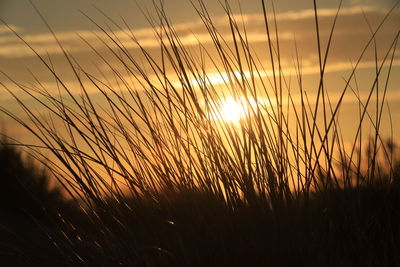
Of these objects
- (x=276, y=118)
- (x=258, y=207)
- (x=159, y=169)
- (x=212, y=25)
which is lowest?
(x=258, y=207)

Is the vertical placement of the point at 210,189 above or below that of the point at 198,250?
above

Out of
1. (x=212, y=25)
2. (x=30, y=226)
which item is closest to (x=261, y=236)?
(x=212, y=25)

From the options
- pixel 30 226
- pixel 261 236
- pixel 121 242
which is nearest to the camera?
pixel 261 236

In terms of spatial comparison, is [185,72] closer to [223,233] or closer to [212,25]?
[212,25]

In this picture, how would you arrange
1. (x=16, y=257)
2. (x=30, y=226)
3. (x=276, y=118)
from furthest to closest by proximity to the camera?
(x=30, y=226) → (x=16, y=257) → (x=276, y=118)

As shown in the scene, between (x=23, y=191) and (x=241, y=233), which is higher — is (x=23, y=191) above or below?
above

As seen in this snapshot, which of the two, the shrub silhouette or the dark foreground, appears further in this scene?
the shrub silhouette

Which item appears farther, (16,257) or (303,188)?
(16,257)

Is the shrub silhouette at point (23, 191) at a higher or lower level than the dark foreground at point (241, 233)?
higher

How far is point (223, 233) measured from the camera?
1747 mm

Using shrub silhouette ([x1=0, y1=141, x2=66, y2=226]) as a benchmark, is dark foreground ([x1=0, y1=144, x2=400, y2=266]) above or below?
below

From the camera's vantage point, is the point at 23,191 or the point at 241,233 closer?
the point at 241,233

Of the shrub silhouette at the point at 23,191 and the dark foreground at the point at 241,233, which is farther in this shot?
the shrub silhouette at the point at 23,191

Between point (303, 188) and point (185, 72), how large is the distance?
20.9 inches
